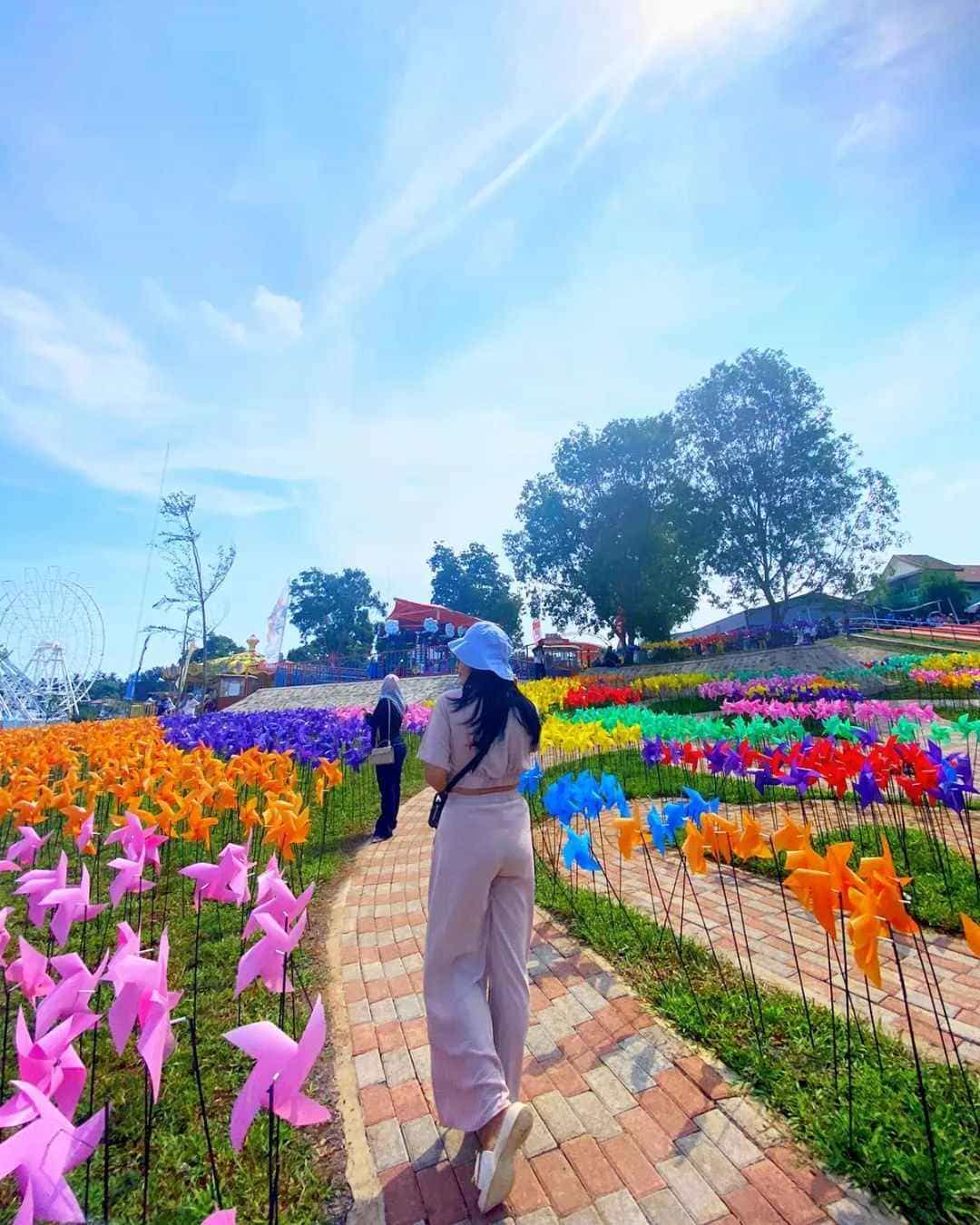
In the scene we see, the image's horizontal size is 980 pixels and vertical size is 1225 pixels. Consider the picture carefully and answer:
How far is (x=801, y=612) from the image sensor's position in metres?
45.2

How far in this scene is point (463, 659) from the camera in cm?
240

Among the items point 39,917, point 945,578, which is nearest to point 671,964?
point 39,917

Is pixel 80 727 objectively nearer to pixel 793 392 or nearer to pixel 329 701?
pixel 329 701

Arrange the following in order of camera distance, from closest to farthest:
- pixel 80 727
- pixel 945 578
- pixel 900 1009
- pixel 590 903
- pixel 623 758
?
1. pixel 900 1009
2. pixel 590 903
3. pixel 623 758
4. pixel 80 727
5. pixel 945 578

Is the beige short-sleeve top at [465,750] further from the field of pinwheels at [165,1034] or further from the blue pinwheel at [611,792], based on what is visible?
the blue pinwheel at [611,792]

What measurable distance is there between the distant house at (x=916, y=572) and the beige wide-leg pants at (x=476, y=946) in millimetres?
46673

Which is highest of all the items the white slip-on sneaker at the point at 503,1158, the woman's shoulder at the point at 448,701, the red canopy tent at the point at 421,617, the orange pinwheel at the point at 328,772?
the red canopy tent at the point at 421,617

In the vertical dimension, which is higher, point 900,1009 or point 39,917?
point 39,917

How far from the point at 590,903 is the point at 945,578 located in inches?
1804

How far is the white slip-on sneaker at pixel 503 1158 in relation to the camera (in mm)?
1892

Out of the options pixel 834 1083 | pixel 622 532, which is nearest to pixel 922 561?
pixel 622 532

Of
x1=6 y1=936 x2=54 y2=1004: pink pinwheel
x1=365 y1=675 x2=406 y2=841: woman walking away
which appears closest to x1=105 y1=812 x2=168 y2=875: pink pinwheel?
x1=6 y1=936 x2=54 y2=1004: pink pinwheel

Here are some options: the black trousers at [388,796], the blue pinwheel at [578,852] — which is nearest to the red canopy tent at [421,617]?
the black trousers at [388,796]

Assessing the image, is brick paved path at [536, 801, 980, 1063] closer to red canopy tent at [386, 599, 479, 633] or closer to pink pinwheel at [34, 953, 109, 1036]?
pink pinwheel at [34, 953, 109, 1036]
